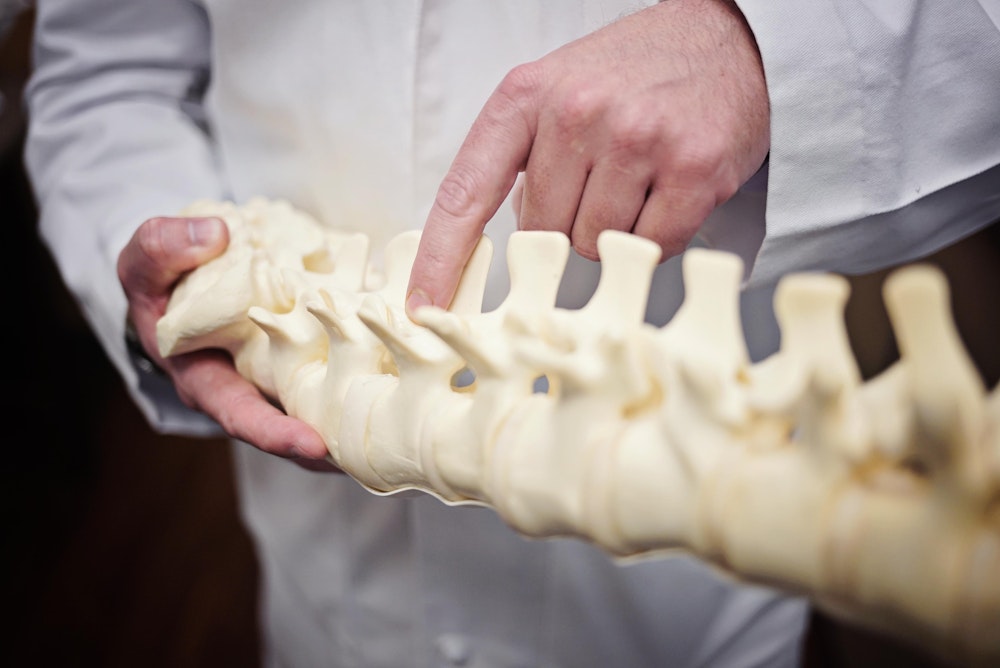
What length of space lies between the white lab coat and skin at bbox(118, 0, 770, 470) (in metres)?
0.03

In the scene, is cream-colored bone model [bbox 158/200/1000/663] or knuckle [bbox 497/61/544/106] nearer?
cream-colored bone model [bbox 158/200/1000/663]

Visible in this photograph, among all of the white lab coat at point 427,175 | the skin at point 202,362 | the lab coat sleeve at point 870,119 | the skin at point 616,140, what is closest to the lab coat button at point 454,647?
the white lab coat at point 427,175

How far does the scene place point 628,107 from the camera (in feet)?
1.68

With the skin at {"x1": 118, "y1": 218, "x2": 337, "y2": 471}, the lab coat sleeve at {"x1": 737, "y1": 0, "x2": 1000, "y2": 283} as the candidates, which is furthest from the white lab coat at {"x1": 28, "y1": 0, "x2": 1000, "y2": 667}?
the skin at {"x1": 118, "y1": 218, "x2": 337, "y2": 471}

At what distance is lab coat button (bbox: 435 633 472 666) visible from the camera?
93cm

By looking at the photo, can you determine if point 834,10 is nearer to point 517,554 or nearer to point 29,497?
point 517,554

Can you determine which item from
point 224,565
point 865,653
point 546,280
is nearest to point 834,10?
point 546,280

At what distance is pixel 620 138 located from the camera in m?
0.51

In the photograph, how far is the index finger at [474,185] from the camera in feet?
1.78

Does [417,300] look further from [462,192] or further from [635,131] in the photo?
[635,131]

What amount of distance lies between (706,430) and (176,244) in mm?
478

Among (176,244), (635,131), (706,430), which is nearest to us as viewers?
(706,430)

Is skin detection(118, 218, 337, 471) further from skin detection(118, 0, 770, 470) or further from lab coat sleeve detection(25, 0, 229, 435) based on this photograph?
lab coat sleeve detection(25, 0, 229, 435)

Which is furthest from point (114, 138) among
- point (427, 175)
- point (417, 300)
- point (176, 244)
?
point (417, 300)
